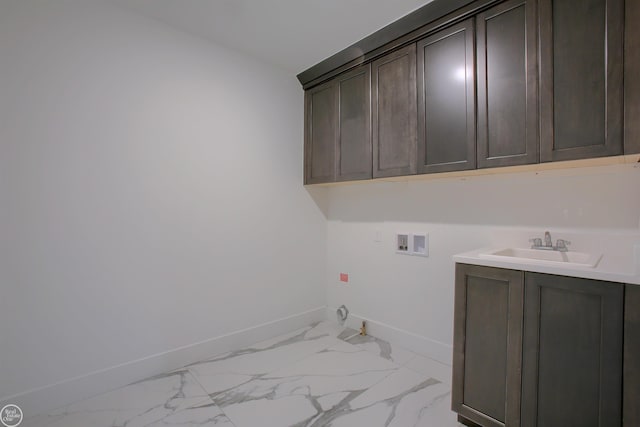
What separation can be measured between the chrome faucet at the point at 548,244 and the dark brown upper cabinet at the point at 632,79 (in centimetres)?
60

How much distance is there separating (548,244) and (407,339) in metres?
1.24

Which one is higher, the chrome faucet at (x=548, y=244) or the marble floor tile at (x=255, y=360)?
the chrome faucet at (x=548, y=244)

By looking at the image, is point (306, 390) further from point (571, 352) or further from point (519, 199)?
point (519, 199)

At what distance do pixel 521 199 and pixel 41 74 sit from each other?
291 centimetres

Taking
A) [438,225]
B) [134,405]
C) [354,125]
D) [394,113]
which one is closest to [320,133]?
[354,125]

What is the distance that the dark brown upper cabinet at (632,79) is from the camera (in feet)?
4.24

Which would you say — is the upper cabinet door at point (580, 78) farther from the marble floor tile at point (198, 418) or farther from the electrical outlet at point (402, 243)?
the marble floor tile at point (198, 418)

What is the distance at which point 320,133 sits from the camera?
110 inches

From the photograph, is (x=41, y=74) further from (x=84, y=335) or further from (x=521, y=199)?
(x=521, y=199)

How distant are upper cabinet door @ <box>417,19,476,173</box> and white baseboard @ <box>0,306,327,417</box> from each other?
185 cm

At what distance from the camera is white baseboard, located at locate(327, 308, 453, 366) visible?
2.23m
